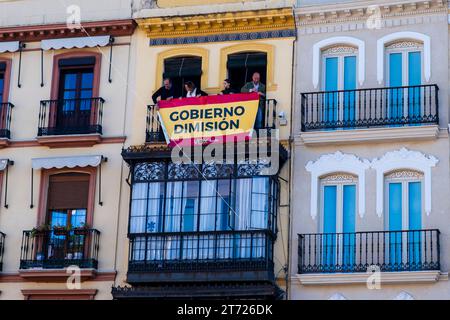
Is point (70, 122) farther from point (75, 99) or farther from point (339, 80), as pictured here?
point (339, 80)

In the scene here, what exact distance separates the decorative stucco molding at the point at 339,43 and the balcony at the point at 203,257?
14.4 ft

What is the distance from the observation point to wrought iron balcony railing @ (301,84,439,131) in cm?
2555

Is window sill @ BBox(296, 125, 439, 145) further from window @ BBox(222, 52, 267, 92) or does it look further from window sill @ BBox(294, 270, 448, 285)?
window sill @ BBox(294, 270, 448, 285)

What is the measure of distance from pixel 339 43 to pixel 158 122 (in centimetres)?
494

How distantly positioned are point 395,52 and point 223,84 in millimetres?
4356

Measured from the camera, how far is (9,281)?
2705cm

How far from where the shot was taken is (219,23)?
90.9 ft

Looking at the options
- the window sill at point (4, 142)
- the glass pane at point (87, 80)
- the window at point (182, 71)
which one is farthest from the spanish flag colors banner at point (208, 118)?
the window sill at point (4, 142)

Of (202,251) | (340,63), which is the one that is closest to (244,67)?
(340,63)

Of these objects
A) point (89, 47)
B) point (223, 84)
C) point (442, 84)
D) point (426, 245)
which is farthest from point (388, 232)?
point (89, 47)
